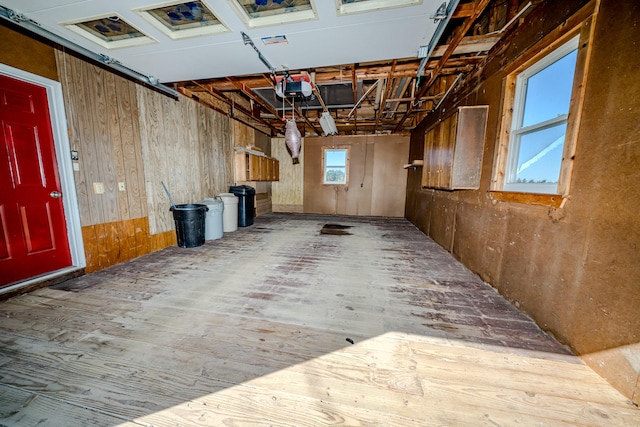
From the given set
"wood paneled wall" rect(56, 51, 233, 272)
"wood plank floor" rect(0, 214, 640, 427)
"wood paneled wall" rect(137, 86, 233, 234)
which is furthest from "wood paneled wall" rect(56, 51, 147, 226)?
"wood plank floor" rect(0, 214, 640, 427)

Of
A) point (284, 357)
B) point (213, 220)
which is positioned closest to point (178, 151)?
point (213, 220)

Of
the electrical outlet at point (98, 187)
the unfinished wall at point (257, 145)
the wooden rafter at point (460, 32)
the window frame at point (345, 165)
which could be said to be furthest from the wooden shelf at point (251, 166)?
the wooden rafter at point (460, 32)

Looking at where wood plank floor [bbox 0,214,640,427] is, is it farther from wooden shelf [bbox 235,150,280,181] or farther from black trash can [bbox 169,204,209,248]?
wooden shelf [bbox 235,150,280,181]

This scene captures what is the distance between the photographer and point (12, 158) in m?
2.14

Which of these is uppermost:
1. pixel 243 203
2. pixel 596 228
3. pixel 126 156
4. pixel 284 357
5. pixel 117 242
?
pixel 126 156

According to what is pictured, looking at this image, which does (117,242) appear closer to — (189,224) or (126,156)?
(189,224)

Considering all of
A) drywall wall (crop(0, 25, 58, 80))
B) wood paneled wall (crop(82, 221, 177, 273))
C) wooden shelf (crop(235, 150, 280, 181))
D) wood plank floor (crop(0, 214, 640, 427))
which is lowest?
wood plank floor (crop(0, 214, 640, 427))

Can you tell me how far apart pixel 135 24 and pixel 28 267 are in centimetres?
264

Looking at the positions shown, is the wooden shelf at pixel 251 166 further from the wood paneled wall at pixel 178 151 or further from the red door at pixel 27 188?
the red door at pixel 27 188

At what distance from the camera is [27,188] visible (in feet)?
7.37

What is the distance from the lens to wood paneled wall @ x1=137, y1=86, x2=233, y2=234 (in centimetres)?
341

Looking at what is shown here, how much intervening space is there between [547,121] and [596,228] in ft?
3.41

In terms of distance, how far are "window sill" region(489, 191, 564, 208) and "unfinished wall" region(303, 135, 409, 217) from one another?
496cm

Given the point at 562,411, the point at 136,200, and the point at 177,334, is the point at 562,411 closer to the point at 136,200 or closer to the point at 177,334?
→ the point at 177,334
